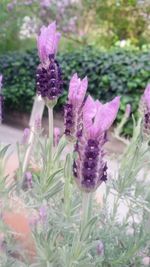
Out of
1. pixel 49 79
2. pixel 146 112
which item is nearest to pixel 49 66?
pixel 49 79

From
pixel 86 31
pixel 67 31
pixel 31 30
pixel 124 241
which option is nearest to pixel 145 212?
pixel 124 241

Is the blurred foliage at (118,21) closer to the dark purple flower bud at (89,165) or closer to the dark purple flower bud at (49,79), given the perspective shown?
the dark purple flower bud at (49,79)

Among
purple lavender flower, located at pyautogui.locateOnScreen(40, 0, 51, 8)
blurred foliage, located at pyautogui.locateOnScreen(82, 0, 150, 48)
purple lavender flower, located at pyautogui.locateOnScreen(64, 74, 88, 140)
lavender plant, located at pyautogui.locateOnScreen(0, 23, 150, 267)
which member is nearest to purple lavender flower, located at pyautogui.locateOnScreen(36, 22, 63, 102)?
lavender plant, located at pyautogui.locateOnScreen(0, 23, 150, 267)

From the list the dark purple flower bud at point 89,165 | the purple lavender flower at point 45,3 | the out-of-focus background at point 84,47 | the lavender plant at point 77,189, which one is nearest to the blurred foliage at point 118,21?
the out-of-focus background at point 84,47

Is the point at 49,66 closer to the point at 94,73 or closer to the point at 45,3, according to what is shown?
the point at 94,73

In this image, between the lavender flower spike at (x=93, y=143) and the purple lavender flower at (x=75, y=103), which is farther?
the purple lavender flower at (x=75, y=103)

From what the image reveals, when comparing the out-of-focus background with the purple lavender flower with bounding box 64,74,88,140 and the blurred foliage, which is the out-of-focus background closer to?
the blurred foliage
